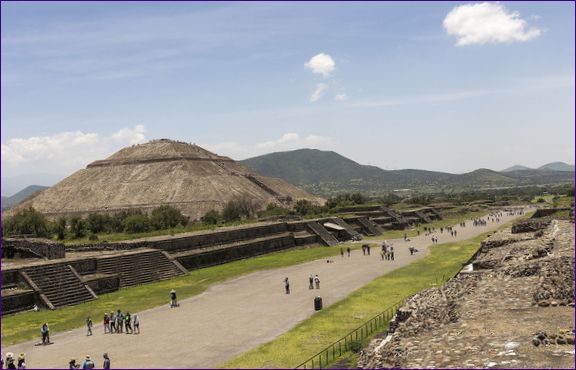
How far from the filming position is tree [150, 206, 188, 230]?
6720 centimetres

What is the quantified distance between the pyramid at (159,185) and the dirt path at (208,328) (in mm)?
74036

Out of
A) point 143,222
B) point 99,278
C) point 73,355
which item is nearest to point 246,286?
point 99,278

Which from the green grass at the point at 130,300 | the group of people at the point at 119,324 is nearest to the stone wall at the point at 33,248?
the green grass at the point at 130,300

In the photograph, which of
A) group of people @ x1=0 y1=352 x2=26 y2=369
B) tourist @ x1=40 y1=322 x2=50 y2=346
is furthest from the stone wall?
group of people @ x1=0 y1=352 x2=26 y2=369

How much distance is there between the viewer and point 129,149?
6088 inches

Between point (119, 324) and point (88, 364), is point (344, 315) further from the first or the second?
point (88, 364)

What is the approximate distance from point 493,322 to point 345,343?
6.25m

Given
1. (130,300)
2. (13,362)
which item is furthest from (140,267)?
(13,362)

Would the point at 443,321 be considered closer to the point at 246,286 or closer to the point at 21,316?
the point at 246,286

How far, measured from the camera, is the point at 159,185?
124375 mm

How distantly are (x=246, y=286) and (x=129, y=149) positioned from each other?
13063cm

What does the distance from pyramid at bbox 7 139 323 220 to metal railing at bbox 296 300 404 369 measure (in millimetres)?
84703

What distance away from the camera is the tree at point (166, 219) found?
67.2m

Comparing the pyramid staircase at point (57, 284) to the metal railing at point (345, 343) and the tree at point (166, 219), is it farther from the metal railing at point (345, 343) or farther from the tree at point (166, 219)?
the tree at point (166, 219)
